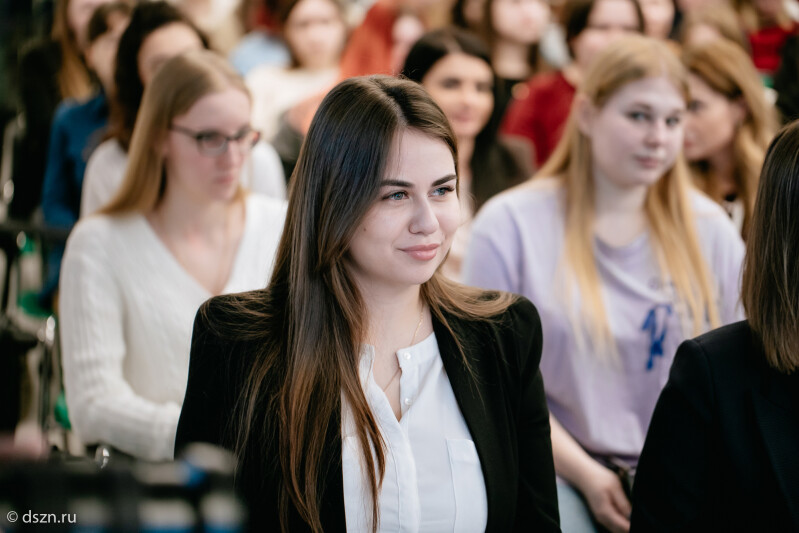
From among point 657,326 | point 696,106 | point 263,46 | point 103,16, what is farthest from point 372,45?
point 657,326

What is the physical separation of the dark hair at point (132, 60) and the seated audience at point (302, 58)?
1.33 metres

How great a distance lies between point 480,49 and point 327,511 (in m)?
2.15

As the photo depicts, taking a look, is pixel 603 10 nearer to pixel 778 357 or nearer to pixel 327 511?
pixel 778 357

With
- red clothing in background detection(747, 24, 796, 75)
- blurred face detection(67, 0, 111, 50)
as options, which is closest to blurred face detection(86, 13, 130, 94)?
blurred face detection(67, 0, 111, 50)

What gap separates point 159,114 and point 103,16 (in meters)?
1.49

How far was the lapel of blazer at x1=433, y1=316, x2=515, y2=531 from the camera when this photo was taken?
1521 millimetres

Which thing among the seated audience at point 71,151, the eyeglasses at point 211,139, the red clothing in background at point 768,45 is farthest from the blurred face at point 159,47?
the red clothing in background at point 768,45

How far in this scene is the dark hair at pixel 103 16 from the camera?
3381 mm

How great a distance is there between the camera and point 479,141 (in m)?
3.29

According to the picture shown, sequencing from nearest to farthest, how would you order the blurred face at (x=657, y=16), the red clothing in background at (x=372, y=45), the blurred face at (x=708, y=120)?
the blurred face at (x=708, y=120), the red clothing in background at (x=372, y=45), the blurred face at (x=657, y=16)

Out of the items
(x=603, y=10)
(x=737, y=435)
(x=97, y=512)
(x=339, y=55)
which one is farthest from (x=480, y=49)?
(x=97, y=512)

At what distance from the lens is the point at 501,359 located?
1.62 meters

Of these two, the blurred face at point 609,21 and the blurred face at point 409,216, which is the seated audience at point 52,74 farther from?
the blurred face at point 409,216

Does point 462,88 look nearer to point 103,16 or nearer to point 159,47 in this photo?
point 159,47
